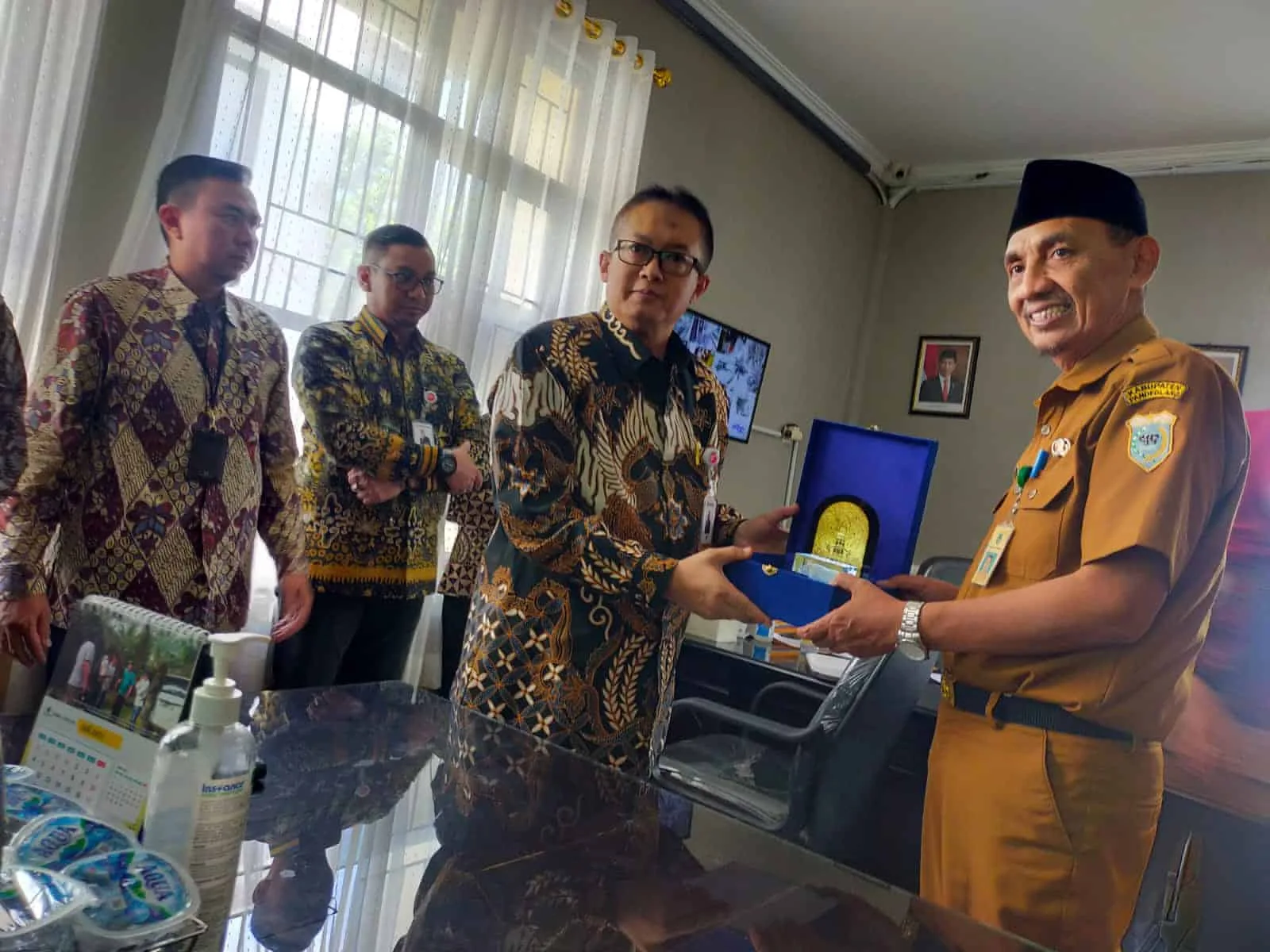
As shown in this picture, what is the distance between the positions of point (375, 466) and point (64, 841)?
1533 mm

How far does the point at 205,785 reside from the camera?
676 millimetres

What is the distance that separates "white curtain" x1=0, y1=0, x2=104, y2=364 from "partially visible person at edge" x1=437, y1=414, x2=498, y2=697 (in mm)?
1090

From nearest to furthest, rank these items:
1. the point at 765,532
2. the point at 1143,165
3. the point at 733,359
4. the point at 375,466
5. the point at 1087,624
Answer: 1. the point at 1087,624
2. the point at 765,532
3. the point at 375,466
4. the point at 733,359
5. the point at 1143,165

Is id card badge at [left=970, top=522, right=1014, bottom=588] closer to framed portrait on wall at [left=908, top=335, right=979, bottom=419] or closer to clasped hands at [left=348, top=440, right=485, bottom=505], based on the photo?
clasped hands at [left=348, top=440, right=485, bottom=505]

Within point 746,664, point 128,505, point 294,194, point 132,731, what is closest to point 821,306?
point 746,664

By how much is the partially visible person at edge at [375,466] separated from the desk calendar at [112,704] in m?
1.37

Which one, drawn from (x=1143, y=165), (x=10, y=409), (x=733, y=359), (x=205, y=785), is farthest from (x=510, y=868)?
(x=1143, y=165)

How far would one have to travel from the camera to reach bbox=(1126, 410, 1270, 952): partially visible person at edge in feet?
5.60

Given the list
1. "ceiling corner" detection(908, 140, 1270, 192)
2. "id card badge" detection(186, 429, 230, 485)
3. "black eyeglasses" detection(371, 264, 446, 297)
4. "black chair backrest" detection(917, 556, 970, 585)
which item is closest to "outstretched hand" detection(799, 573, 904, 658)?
"id card badge" detection(186, 429, 230, 485)

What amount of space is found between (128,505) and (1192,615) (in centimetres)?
174

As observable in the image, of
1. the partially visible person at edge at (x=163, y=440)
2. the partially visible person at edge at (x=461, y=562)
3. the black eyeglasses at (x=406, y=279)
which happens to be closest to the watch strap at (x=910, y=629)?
the partially visible person at edge at (x=163, y=440)

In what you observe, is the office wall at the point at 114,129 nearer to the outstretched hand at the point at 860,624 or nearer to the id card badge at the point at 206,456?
the id card badge at the point at 206,456

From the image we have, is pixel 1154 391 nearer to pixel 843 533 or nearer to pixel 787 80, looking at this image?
pixel 843 533

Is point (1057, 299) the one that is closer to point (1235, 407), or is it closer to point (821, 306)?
point (1235, 407)
